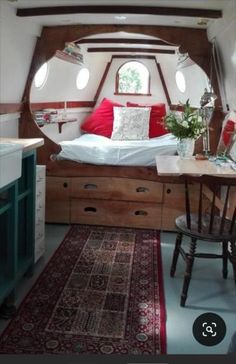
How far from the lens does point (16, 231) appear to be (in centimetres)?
209

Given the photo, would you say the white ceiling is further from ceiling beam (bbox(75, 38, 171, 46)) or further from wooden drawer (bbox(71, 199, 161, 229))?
wooden drawer (bbox(71, 199, 161, 229))

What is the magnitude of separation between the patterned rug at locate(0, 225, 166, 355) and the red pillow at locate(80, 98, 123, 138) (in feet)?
5.84

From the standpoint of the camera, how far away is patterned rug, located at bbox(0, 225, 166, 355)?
1.78m

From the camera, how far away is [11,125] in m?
3.35

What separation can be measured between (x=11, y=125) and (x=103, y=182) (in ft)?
3.23

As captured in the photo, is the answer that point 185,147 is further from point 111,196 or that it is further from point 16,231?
point 16,231

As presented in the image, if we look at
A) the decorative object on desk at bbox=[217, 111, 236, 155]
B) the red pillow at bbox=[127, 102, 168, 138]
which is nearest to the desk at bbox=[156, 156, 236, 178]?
the decorative object on desk at bbox=[217, 111, 236, 155]

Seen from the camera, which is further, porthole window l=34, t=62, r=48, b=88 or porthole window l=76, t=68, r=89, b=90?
porthole window l=76, t=68, r=89, b=90

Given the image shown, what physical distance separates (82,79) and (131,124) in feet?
3.84

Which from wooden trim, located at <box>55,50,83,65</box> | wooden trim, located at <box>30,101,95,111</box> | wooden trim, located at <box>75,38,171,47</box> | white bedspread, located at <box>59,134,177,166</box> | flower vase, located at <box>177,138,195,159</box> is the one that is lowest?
white bedspread, located at <box>59,134,177,166</box>

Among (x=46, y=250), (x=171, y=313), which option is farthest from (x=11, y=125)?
(x=171, y=313)

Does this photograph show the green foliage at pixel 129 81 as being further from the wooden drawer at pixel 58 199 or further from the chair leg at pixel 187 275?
the chair leg at pixel 187 275

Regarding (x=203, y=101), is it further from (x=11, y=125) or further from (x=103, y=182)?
(x=11, y=125)

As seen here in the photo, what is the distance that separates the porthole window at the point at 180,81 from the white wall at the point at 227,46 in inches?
59.9
